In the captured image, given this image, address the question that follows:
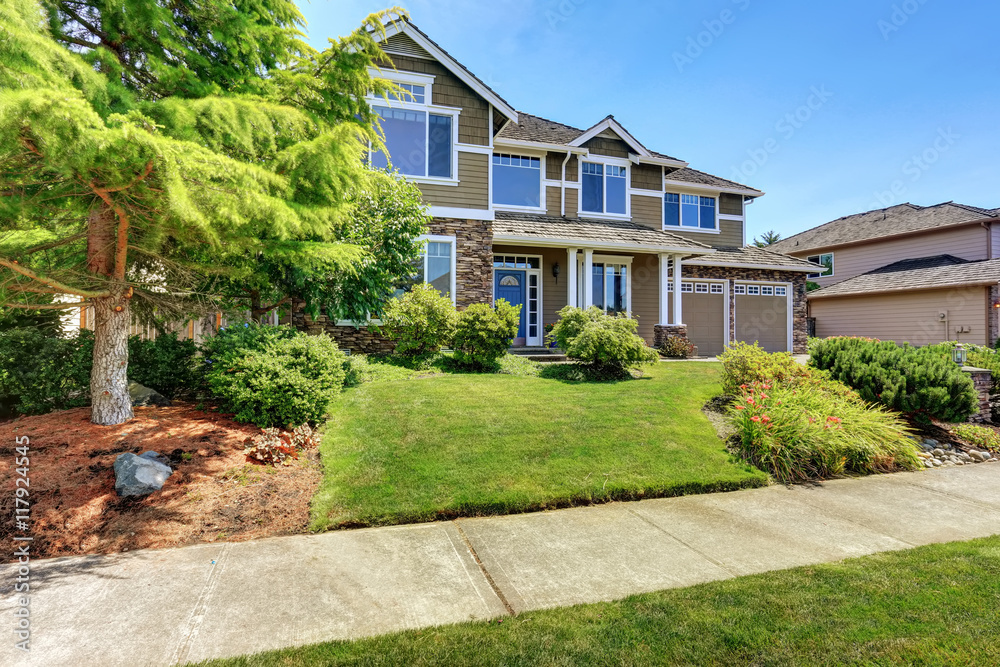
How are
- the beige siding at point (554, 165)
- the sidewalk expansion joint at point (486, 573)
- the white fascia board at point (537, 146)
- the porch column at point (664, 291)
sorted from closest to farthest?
1. the sidewalk expansion joint at point (486, 573)
2. the white fascia board at point (537, 146)
3. the porch column at point (664, 291)
4. the beige siding at point (554, 165)

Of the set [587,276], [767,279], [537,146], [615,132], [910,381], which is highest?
[615,132]

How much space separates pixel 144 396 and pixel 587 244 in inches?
429

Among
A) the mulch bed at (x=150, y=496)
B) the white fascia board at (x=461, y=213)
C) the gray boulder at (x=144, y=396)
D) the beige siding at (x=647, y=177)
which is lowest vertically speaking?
the mulch bed at (x=150, y=496)

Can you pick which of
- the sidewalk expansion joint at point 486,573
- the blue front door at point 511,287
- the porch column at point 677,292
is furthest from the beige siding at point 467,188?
the sidewalk expansion joint at point 486,573

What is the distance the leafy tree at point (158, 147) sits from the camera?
3467mm

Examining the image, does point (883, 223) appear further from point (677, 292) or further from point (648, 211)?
point (677, 292)

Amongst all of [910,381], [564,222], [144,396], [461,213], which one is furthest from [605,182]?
[144,396]

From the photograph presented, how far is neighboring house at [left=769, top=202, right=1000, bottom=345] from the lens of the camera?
1809 cm

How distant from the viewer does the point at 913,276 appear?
20.2 meters

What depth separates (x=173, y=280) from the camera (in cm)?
650

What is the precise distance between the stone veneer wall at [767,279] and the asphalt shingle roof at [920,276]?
15.9 feet

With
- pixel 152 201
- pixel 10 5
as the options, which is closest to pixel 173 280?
pixel 152 201

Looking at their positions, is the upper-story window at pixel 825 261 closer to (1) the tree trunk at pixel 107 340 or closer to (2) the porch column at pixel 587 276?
(2) the porch column at pixel 587 276

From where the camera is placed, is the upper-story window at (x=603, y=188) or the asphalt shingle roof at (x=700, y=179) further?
the asphalt shingle roof at (x=700, y=179)
